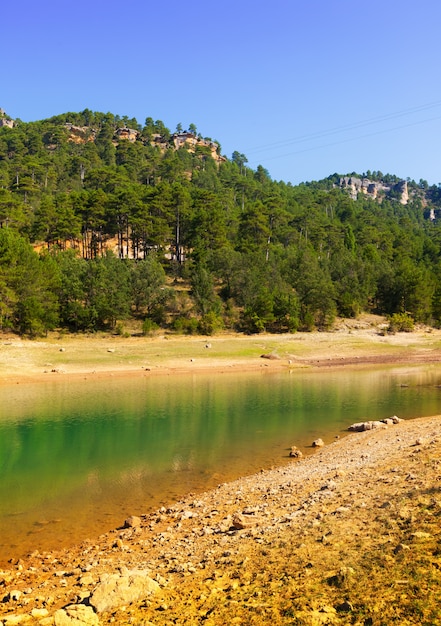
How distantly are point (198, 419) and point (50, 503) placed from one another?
13913mm

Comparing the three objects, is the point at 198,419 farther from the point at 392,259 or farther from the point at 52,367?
the point at 392,259

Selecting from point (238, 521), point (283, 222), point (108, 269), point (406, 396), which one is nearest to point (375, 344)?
point (406, 396)

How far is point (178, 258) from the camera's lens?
288ft

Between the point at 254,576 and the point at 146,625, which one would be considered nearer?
the point at 146,625

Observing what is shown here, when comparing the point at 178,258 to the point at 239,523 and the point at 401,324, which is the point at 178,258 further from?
the point at 239,523

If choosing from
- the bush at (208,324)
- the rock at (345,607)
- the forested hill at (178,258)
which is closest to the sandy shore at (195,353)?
the bush at (208,324)

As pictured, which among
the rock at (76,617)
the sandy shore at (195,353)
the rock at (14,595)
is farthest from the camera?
the sandy shore at (195,353)

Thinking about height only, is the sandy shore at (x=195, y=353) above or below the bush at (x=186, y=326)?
below

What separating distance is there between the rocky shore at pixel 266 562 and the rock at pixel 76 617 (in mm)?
18

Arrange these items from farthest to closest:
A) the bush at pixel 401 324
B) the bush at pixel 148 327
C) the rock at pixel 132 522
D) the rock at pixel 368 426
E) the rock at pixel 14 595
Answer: the bush at pixel 401 324 → the bush at pixel 148 327 → the rock at pixel 368 426 → the rock at pixel 132 522 → the rock at pixel 14 595

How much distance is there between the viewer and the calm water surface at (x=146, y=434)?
1523cm

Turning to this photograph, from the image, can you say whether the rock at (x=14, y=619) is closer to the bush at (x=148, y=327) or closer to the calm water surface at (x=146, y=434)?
the calm water surface at (x=146, y=434)

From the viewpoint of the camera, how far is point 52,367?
155 ft

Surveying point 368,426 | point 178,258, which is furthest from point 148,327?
point 368,426
